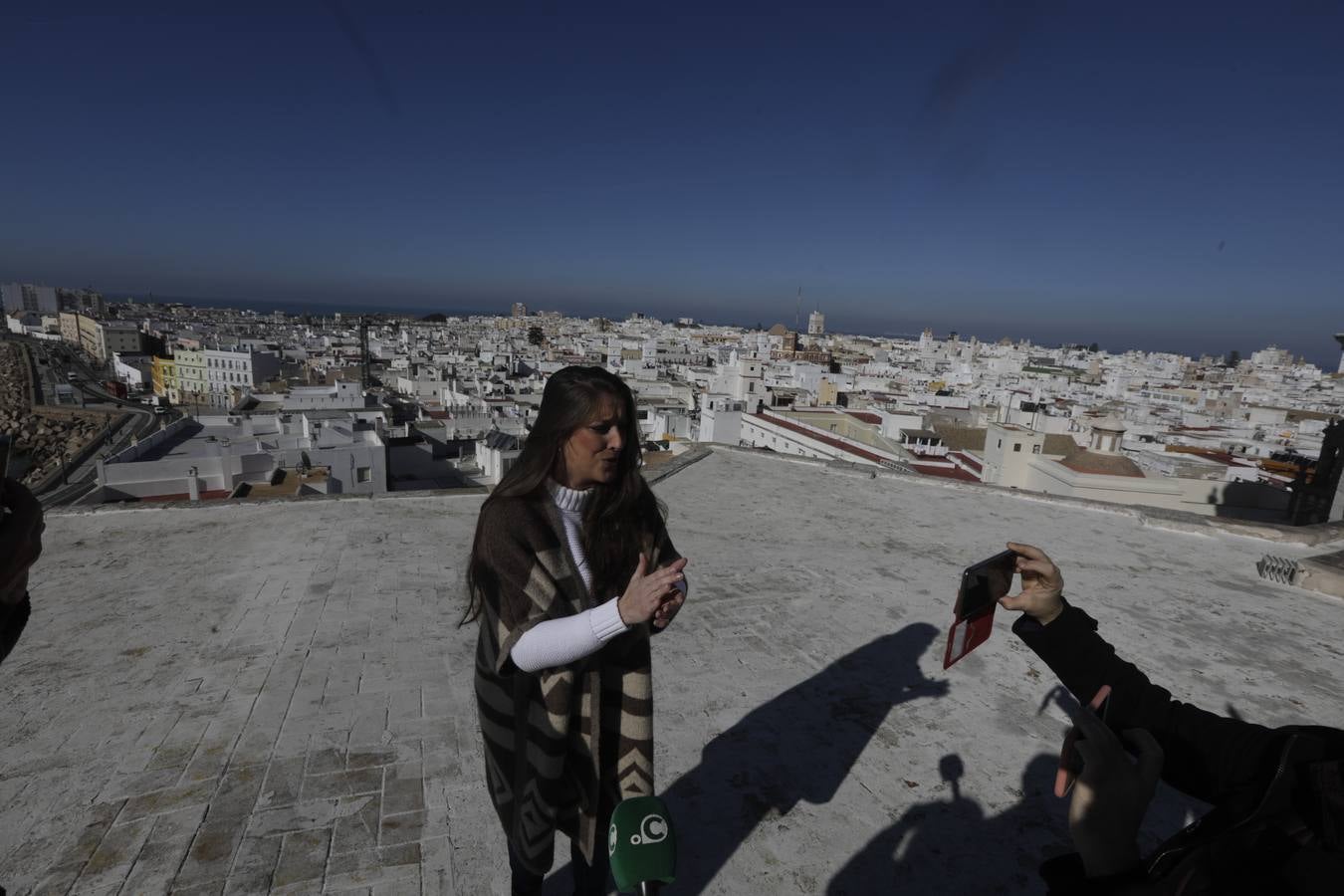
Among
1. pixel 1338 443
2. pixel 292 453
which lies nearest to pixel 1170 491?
pixel 1338 443

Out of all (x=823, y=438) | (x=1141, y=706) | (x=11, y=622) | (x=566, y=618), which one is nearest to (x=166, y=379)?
(x=823, y=438)

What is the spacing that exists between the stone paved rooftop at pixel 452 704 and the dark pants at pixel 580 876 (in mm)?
463

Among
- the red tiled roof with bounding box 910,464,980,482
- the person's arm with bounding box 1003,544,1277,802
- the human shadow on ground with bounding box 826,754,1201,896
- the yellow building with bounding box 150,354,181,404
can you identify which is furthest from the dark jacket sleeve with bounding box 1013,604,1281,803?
the yellow building with bounding box 150,354,181,404

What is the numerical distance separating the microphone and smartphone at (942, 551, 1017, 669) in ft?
2.57

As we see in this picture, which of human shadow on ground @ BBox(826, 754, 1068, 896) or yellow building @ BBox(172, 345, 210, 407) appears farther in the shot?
yellow building @ BBox(172, 345, 210, 407)

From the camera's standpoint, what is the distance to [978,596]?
1.63 meters

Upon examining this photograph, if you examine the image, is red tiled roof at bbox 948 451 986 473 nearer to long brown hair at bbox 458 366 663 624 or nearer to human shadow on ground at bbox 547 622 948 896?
human shadow on ground at bbox 547 622 948 896

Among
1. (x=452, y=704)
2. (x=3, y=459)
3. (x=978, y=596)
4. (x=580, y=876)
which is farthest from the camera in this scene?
(x=452, y=704)

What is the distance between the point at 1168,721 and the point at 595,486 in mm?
1328

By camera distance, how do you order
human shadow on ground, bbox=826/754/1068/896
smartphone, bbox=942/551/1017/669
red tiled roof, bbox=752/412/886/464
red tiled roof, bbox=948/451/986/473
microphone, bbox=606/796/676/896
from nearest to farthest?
microphone, bbox=606/796/676/896, smartphone, bbox=942/551/1017/669, human shadow on ground, bbox=826/754/1068/896, red tiled roof, bbox=948/451/986/473, red tiled roof, bbox=752/412/886/464

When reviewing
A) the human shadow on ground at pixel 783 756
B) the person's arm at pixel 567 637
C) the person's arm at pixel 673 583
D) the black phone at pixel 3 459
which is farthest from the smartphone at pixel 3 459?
the human shadow on ground at pixel 783 756

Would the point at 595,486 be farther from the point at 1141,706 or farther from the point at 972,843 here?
the point at 972,843

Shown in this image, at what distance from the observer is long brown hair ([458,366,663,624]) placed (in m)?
1.60

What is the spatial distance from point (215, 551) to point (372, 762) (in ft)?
10.5
